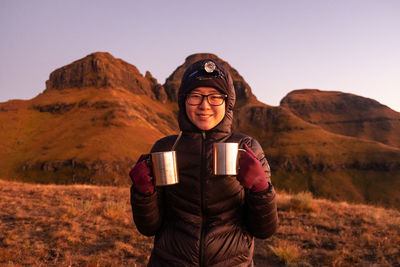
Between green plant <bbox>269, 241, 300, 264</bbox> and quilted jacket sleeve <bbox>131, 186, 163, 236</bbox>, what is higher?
quilted jacket sleeve <bbox>131, 186, 163, 236</bbox>

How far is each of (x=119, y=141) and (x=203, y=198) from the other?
213 ft

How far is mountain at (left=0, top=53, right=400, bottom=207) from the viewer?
56469mm

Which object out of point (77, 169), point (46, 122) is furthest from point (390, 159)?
point (46, 122)

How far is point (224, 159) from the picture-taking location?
1.61 m

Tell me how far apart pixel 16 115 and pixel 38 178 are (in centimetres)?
4145

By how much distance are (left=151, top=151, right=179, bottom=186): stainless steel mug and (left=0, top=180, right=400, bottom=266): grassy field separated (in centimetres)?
359

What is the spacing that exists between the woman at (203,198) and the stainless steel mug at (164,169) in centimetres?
10

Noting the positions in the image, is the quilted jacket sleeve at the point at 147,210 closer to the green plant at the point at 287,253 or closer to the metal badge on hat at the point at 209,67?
the metal badge on hat at the point at 209,67

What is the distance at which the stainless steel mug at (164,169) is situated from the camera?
65.4 inches

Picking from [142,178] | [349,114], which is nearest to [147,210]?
[142,178]

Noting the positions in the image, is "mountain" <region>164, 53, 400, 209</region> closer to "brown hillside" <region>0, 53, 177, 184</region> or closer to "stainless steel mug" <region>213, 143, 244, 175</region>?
"brown hillside" <region>0, 53, 177, 184</region>

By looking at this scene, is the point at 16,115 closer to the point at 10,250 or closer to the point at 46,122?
the point at 46,122

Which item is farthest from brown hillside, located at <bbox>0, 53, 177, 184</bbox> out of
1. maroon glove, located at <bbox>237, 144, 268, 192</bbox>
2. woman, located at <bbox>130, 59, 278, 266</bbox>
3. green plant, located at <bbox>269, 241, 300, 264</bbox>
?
maroon glove, located at <bbox>237, 144, 268, 192</bbox>

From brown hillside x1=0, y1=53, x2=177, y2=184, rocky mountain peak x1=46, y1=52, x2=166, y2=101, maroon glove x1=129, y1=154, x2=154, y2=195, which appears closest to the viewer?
maroon glove x1=129, y1=154, x2=154, y2=195
